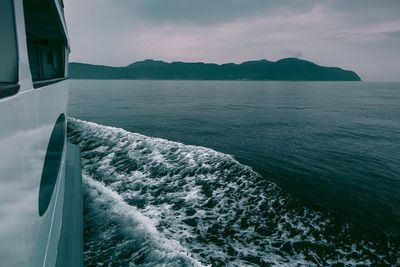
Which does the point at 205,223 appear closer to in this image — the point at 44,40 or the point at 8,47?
the point at 8,47

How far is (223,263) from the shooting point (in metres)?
8.21

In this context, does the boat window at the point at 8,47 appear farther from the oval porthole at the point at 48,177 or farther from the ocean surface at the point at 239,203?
the ocean surface at the point at 239,203

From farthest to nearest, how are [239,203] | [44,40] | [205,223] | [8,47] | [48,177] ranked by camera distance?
[44,40]
[239,203]
[205,223]
[48,177]
[8,47]

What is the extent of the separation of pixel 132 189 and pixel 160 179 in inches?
72.0

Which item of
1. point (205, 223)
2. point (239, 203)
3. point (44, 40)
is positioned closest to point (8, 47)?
point (205, 223)

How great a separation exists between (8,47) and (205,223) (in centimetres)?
925

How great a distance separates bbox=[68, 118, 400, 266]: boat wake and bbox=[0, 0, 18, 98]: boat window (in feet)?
22.4

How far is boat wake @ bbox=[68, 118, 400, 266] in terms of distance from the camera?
8445mm

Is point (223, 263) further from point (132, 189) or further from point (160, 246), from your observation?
point (132, 189)

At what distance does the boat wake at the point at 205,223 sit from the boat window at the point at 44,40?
20.4ft

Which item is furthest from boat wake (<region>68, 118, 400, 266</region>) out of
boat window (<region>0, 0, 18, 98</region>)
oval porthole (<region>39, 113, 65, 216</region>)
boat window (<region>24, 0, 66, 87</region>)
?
boat window (<region>0, 0, 18, 98</region>)

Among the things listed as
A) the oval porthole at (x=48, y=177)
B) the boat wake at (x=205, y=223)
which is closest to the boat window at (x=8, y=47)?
the oval porthole at (x=48, y=177)

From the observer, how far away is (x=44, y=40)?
13141 millimetres

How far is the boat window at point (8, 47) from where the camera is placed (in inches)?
124
